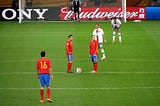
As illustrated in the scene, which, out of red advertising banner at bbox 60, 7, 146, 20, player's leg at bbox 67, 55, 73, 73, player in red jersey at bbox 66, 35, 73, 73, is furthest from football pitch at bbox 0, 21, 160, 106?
red advertising banner at bbox 60, 7, 146, 20

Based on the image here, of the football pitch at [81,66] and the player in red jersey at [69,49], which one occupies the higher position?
the player in red jersey at [69,49]

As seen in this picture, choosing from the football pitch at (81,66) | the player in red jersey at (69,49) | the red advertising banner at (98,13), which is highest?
the red advertising banner at (98,13)

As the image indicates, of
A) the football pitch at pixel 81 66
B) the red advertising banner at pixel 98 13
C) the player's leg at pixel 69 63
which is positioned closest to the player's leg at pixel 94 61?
the football pitch at pixel 81 66

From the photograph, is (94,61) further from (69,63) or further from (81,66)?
(81,66)

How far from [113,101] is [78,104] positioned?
5.08ft

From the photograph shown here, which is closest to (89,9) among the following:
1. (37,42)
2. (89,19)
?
(89,19)

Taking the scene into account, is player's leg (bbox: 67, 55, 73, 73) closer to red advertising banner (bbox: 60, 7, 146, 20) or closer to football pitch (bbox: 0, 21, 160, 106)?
football pitch (bbox: 0, 21, 160, 106)

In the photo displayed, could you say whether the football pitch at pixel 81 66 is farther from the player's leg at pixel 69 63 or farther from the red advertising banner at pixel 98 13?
the red advertising banner at pixel 98 13

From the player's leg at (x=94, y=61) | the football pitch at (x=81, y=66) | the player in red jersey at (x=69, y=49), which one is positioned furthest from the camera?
the player's leg at (x=94, y=61)

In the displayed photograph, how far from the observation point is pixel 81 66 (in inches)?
→ 1224

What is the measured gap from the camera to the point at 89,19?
49.4 metres

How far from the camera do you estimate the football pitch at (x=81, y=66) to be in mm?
24219

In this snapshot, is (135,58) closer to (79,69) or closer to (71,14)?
(79,69)

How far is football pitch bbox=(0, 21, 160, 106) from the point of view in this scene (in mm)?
24219
